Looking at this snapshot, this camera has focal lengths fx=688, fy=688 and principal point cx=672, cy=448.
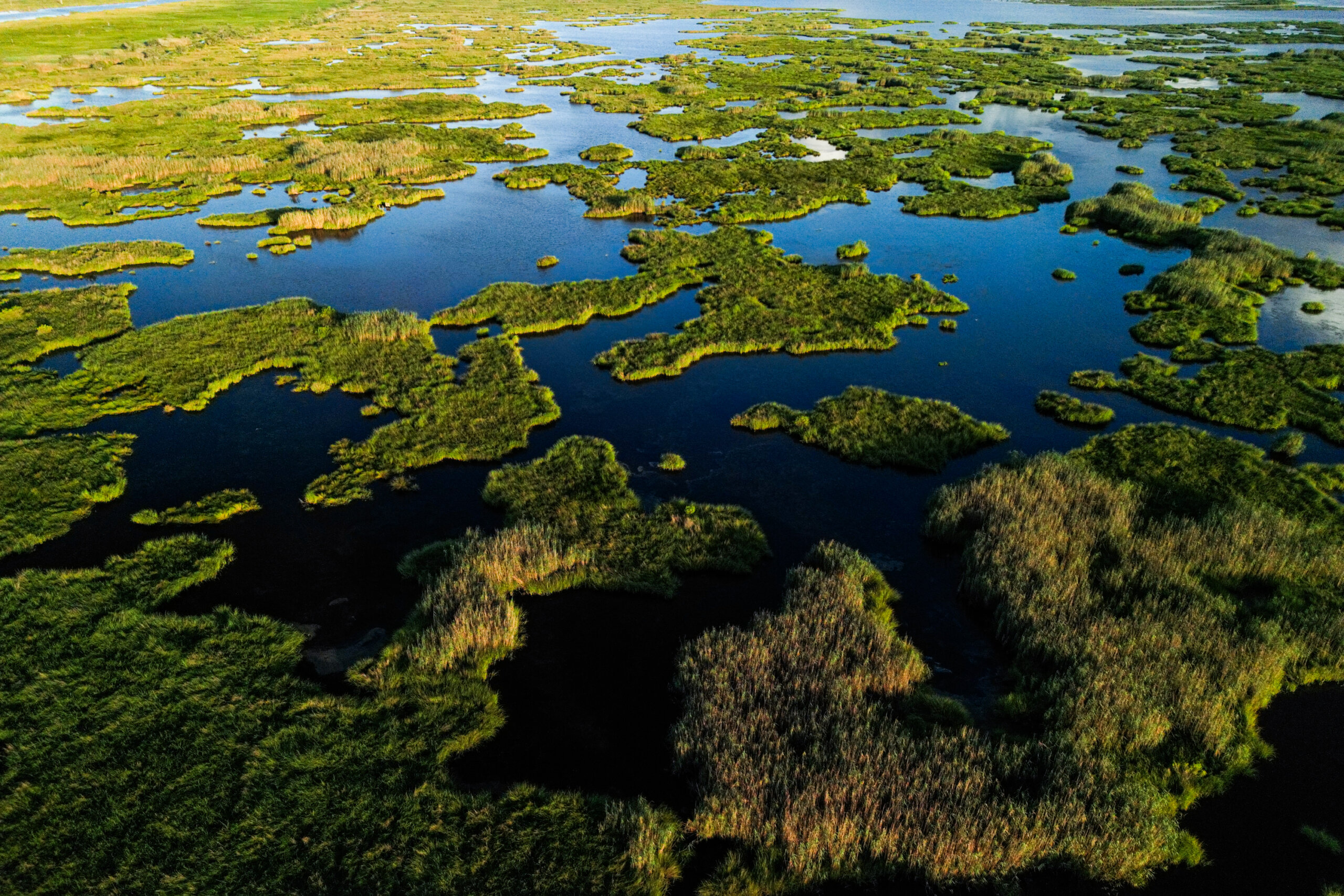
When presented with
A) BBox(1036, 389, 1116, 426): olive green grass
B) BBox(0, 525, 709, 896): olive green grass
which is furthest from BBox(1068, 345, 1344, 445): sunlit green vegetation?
BBox(0, 525, 709, 896): olive green grass

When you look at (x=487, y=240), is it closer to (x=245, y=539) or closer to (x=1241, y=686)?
(x=245, y=539)

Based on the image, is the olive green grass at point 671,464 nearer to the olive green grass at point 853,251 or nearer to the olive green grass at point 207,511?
the olive green grass at point 207,511

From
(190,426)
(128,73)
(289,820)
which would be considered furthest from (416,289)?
(128,73)

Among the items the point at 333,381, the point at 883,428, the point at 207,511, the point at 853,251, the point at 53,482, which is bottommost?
the point at 207,511

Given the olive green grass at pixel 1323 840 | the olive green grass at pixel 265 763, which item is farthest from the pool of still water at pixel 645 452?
the olive green grass at pixel 265 763

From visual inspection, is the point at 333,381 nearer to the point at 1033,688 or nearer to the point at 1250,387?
the point at 1033,688

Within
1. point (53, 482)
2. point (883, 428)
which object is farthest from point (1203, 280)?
point (53, 482)
